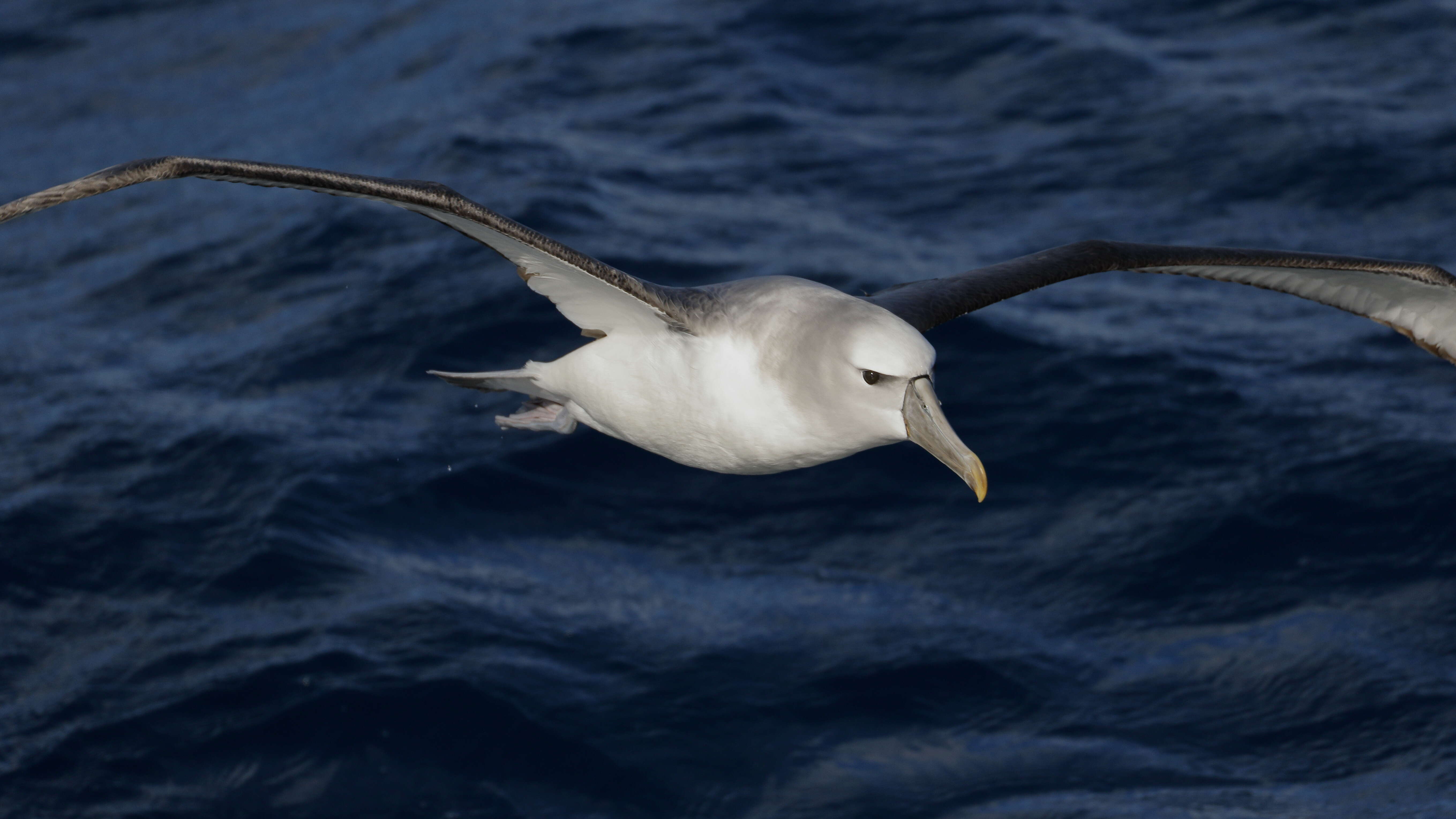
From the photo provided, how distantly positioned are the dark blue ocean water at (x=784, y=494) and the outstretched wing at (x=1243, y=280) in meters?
2.82

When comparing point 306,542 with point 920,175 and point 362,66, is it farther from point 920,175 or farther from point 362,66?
point 362,66

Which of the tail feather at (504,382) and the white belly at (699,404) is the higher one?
the white belly at (699,404)

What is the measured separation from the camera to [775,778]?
10992 millimetres

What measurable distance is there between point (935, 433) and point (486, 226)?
235cm

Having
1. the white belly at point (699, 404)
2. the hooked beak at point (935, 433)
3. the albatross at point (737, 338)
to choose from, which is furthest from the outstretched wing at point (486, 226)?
the hooked beak at point (935, 433)

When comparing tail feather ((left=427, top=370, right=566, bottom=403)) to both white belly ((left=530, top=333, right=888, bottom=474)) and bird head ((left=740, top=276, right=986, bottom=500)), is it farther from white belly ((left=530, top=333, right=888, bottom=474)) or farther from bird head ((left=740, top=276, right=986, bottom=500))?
bird head ((left=740, top=276, right=986, bottom=500))

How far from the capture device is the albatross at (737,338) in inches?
281

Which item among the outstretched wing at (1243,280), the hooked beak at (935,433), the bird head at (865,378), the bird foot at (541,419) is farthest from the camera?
the bird foot at (541,419)

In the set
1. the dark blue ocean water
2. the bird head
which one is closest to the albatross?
the bird head

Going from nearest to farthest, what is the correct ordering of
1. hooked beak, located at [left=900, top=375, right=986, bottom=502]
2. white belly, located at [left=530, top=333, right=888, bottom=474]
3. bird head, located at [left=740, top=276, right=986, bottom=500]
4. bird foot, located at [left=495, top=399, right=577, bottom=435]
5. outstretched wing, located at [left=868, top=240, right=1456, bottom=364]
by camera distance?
hooked beak, located at [left=900, top=375, right=986, bottom=502], bird head, located at [left=740, top=276, right=986, bottom=500], white belly, located at [left=530, top=333, right=888, bottom=474], outstretched wing, located at [left=868, top=240, right=1456, bottom=364], bird foot, located at [left=495, top=399, right=577, bottom=435]

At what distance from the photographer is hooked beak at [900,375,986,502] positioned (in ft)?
22.7

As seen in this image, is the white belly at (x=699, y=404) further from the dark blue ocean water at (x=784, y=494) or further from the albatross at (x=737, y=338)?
the dark blue ocean water at (x=784, y=494)

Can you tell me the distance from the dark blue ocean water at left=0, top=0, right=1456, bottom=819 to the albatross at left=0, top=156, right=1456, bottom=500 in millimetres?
3245

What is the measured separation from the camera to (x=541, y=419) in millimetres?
9273
